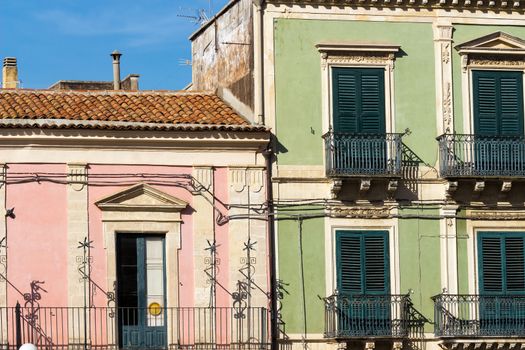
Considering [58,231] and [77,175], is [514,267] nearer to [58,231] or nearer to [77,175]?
[77,175]

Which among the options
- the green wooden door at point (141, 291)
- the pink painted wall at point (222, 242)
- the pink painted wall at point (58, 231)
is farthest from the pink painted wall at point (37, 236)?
the pink painted wall at point (222, 242)

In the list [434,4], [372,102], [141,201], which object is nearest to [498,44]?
[434,4]

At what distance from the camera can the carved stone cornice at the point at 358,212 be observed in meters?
33.8

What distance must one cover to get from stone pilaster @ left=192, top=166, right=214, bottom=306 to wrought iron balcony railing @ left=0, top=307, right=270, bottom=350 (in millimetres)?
381

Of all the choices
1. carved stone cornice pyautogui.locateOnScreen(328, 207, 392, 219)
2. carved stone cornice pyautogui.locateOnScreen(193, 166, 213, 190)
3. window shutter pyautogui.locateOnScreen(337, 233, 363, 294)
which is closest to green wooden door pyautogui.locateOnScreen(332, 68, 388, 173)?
carved stone cornice pyautogui.locateOnScreen(328, 207, 392, 219)

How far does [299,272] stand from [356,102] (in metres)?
3.56

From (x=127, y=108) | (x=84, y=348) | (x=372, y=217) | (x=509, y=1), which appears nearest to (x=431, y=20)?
(x=509, y=1)

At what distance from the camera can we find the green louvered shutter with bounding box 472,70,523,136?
3478 centimetres

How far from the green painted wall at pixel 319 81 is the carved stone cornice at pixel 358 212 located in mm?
1018

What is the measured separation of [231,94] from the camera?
35.5m

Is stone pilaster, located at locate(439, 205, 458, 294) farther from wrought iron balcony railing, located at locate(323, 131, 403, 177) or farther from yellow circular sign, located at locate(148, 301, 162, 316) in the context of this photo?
yellow circular sign, located at locate(148, 301, 162, 316)

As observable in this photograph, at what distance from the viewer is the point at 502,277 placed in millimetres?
34375

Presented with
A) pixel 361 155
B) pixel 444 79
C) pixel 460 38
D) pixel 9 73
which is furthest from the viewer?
pixel 9 73

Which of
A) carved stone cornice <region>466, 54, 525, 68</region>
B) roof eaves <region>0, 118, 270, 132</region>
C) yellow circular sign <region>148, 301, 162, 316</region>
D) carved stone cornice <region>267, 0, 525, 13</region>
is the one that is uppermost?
carved stone cornice <region>267, 0, 525, 13</region>
